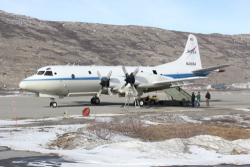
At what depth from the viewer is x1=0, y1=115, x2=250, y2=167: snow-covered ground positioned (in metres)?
11.2

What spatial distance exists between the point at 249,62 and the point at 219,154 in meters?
137

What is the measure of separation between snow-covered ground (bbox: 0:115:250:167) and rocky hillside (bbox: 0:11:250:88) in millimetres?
72623

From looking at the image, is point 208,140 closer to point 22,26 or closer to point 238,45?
point 22,26

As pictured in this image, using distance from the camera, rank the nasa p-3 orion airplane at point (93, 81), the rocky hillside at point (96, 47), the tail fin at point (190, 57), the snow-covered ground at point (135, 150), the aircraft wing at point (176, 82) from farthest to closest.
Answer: the rocky hillside at point (96, 47) → the tail fin at point (190, 57) → the aircraft wing at point (176, 82) → the nasa p-3 orion airplane at point (93, 81) → the snow-covered ground at point (135, 150)

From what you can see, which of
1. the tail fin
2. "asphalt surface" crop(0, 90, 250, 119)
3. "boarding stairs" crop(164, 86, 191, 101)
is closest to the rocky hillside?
"asphalt surface" crop(0, 90, 250, 119)

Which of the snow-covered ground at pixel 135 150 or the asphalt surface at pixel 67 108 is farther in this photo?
the asphalt surface at pixel 67 108

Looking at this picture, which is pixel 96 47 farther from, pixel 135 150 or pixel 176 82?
pixel 135 150

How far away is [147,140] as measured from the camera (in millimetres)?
15781

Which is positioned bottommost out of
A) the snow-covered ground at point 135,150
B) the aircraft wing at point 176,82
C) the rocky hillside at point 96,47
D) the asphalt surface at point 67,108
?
the snow-covered ground at point 135,150

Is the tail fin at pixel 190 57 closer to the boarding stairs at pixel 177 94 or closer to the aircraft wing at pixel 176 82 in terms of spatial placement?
the boarding stairs at pixel 177 94

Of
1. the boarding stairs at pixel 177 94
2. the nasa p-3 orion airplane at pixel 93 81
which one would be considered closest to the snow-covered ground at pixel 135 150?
the nasa p-3 orion airplane at pixel 93 81

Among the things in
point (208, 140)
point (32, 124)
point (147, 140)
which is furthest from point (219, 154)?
point (32, 124)

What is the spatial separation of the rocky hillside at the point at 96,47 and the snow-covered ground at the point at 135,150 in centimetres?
7262

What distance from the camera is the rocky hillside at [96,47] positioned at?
321ft
